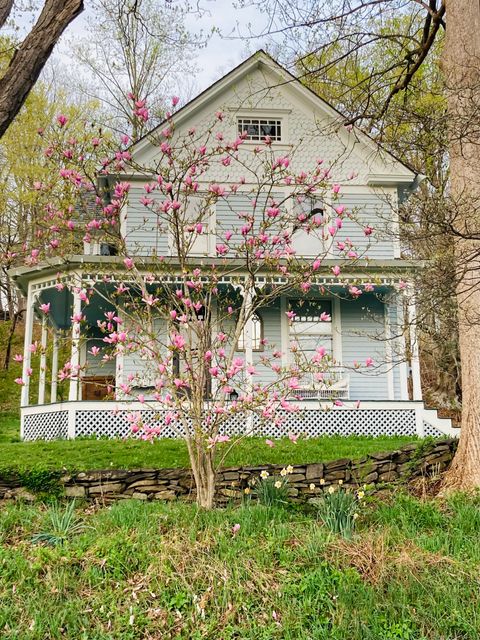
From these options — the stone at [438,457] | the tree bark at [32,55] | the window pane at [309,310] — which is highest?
the tree bark at [32,55]

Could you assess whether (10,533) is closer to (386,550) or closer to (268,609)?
(268,609)

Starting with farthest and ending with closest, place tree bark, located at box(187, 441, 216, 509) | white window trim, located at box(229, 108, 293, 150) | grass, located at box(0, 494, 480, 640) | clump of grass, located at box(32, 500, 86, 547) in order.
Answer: white window trim, located at box(229, 108, 293, 150), tree bark, located at box(187, 441, 216, 509), clump of grass, located at box(32, 500, 86, 547), grass, located at box(0, 494, 480, 640)

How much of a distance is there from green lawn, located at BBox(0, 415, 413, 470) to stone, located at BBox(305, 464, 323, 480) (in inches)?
36.8

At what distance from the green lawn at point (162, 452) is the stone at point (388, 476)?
1334mm

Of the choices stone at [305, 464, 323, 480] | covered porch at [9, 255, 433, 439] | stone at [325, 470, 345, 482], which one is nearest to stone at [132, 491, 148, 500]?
stone at [305, 464, 323, 480]

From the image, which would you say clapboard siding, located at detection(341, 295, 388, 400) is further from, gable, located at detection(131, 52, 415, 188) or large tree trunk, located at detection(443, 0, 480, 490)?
large tree trunk, located at detection(443, 0, 480, 490)

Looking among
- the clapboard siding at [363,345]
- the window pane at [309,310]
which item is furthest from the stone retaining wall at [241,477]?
the window pane at [309,310]

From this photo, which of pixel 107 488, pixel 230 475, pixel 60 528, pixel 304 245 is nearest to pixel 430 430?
pixel 304 245

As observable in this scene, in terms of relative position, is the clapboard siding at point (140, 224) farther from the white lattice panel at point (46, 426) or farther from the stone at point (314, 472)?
the stone at point (314, 472)

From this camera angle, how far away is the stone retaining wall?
18.6ft

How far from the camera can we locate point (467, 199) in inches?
238

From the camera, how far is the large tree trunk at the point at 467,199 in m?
5.64

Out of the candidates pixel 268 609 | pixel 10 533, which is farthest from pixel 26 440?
pixel 268 609

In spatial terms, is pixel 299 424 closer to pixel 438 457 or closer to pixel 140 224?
pixel 438 457
